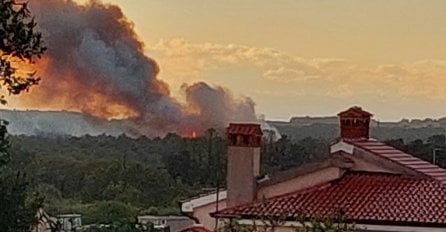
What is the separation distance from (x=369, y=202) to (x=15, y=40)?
9138 millimetres

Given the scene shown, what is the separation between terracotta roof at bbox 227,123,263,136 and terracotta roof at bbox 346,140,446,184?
1.43 m

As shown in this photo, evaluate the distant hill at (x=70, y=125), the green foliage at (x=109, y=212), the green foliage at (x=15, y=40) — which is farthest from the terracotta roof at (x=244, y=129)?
the distant hill at (x=70, y=125)

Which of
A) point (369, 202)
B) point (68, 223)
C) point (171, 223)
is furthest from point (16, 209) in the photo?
point (171, 223)

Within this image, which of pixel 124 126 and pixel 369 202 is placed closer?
pixel 369 202

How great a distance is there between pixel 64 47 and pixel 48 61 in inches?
159

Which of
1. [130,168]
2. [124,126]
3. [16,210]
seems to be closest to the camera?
[16,210]

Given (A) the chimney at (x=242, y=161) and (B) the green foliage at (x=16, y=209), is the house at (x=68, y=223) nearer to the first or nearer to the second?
(A) the chimney at (x=242, y=161)

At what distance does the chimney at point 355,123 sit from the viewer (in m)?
18.9

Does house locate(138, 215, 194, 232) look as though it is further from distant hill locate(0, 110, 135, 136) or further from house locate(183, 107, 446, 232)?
distant hill locate(0, 110, 135, 136)

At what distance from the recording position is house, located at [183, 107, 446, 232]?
15742 millimetres

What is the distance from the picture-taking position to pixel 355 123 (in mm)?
19141

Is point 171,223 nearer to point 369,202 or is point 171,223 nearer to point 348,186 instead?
point 348,186

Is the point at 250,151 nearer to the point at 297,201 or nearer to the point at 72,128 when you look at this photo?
the point at 297,201

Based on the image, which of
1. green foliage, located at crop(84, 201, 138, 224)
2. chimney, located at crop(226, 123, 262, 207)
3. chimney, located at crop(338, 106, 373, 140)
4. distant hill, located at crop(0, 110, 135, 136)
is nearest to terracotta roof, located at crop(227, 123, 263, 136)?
chimney, located at crop(226, 123, 262, 207)
